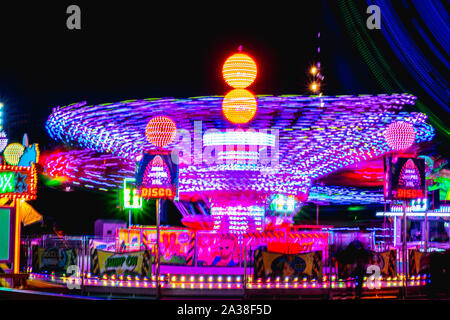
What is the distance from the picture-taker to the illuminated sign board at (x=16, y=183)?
1450 centimetres

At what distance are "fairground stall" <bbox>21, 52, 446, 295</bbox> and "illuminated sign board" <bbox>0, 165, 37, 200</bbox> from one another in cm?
204

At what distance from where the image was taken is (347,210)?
5869 centimetres

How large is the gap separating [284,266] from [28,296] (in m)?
7.98

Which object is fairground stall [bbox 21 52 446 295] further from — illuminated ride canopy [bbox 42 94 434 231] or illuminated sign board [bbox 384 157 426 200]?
illuminated sign board [bbox 384 157 426 200]

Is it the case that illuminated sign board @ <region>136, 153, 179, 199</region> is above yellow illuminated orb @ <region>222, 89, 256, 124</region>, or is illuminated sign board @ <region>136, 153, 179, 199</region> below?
below

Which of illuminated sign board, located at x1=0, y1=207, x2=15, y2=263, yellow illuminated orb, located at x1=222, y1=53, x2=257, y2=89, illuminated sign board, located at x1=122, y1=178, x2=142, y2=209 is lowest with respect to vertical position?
illuminated sign board, located at x1=0, y1=207, x2=15, y2=263

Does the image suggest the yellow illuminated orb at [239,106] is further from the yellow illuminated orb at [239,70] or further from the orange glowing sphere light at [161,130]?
the orange glowing sphere light at [161,130]

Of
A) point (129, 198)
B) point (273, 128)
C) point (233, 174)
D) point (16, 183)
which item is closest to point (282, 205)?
point (129, 198)

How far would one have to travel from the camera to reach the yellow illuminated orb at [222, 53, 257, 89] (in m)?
18.0

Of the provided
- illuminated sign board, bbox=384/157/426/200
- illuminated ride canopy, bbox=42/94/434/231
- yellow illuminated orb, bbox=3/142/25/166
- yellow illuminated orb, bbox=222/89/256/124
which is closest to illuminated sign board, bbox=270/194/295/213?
illuminated ride canopy, bbox=42/94/434/231

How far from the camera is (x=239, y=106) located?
1742cm

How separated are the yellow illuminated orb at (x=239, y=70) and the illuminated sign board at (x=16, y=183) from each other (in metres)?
6.39

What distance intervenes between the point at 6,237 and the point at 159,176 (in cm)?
365
